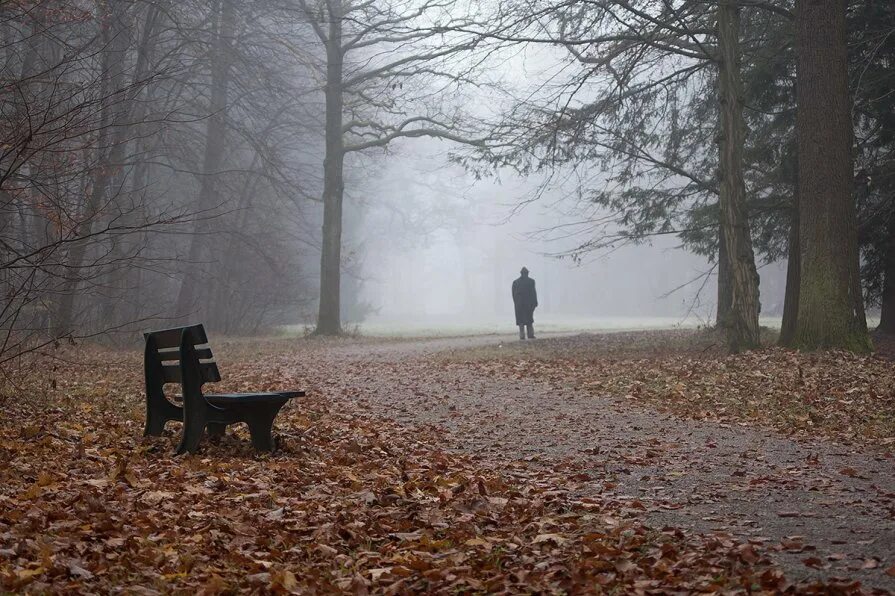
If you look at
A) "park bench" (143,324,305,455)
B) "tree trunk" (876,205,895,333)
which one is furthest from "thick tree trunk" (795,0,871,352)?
"park bench" (143,324,305,455)

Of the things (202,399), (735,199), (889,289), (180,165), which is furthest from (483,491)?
(180,165)

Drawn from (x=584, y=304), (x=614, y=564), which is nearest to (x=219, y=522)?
(x=614, y=564)

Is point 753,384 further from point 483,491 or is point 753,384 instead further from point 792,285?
point 483,491

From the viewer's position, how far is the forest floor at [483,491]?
397 cm

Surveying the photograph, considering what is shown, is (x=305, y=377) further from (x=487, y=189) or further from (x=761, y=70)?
(x=487, y=189)

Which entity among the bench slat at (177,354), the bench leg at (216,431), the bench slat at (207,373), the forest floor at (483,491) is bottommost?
the forest floor at (483,491)

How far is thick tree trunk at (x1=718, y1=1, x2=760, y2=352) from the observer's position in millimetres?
13594

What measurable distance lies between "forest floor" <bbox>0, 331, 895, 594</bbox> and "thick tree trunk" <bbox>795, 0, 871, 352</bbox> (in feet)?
3.27

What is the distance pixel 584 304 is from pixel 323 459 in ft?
235

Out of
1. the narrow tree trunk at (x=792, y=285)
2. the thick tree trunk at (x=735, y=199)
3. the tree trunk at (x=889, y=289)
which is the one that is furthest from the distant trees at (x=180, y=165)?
the tree trunk at (x=889, y=289)

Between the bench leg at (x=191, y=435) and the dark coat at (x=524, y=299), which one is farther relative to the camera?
the dark coat at (x=524, y=299)

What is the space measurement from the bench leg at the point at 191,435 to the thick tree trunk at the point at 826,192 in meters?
8.68

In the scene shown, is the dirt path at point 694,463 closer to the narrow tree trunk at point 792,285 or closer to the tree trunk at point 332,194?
the narrow tree trunk at point 792,285

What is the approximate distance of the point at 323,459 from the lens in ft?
22.9
